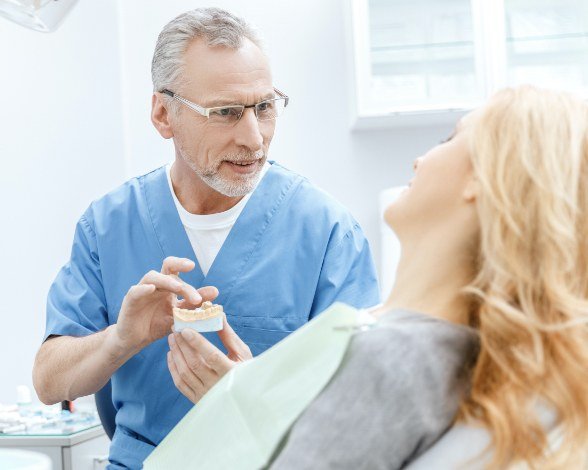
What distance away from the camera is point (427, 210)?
110cm

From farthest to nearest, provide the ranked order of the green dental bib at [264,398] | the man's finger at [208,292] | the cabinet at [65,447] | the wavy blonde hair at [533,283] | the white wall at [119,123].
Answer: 1. the white wall at [119,123]
2. the cabinet at [65,447]
3. the man's finger at [208,292]
4. the green dental bib at [264,398]
5. the wavy blonde hair at [533,283]

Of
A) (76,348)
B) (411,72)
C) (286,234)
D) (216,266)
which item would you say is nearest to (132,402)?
(76,348)

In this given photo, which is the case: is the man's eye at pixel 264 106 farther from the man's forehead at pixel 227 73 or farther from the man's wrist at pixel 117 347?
the man's wrist at pixel 117 347

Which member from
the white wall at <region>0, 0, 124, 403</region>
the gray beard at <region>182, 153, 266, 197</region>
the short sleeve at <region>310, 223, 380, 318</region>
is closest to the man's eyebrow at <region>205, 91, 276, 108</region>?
the gray beard at <region>182, 153, 266, 197</region>

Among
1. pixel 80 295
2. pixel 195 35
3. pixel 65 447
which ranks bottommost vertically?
pixel 65 447

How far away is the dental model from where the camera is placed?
59.0 inches

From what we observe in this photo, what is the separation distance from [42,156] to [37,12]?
964 mm

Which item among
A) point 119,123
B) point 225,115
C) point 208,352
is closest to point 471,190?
point 208,352

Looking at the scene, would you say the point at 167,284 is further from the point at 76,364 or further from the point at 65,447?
the point at 65,447

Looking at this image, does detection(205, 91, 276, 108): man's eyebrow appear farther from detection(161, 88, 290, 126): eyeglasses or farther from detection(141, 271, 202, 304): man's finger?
detection(141, 271, 202, 304): man's finger

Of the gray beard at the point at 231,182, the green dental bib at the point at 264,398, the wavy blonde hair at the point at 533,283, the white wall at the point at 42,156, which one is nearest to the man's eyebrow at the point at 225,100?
the gray beard at the point at 231,182

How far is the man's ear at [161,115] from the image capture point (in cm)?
190

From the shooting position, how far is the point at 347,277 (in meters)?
1.82

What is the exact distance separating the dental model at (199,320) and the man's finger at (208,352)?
23 mm
